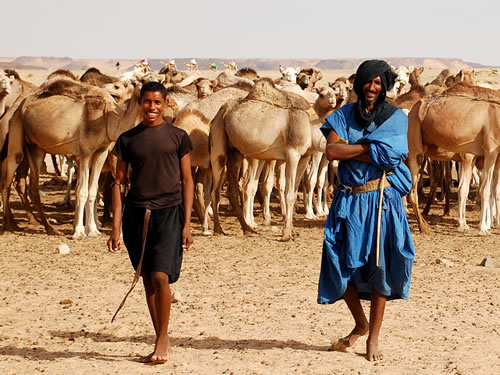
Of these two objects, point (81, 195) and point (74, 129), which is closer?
point (74, 129)

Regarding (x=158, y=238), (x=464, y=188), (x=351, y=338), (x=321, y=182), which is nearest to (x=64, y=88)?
(x=321, y=182)

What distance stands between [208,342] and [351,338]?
3.62 feet

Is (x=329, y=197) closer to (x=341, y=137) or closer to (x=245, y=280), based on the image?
(x=245, y=280)

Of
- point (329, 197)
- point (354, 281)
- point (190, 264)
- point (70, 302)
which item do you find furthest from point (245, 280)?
point (329, 197)

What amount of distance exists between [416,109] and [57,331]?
777cm

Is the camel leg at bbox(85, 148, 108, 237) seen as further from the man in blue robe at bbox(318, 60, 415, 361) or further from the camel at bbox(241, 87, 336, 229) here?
the man in blue robe at bbox(318, 60, 415, 361)

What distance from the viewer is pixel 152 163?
6.02 meters

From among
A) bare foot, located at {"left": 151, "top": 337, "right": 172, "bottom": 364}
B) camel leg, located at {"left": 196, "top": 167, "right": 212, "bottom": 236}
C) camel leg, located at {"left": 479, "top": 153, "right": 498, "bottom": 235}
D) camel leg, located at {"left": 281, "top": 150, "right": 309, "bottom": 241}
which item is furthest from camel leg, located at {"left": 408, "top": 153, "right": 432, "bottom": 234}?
bare foot, located at {"left": 151, "top": 337, "right": 172, "bottom": 364}

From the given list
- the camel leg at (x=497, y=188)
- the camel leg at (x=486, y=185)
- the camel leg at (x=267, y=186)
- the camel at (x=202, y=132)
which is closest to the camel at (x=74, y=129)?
the camel at (x=202, y=132)

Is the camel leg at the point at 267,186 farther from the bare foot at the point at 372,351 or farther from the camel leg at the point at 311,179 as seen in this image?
the bare foot at the point at 372,351

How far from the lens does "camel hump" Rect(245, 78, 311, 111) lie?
1245 cm

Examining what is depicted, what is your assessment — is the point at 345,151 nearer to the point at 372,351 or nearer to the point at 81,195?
the point at 372,351

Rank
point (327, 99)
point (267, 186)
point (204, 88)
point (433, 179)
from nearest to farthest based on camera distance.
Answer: point (327, 99), point (267, 186), point (204, 88), point (433, 179)

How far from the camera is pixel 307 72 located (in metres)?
21.2
